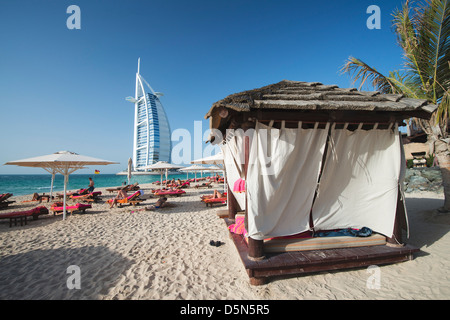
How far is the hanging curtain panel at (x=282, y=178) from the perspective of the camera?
2.90m

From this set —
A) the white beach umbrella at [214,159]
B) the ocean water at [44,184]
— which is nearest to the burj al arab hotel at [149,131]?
the ocean water at [44,184]

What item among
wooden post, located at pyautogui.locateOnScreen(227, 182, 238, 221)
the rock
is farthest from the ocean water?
the rock

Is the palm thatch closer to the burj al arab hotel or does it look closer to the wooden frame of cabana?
the wooden frame of cabana

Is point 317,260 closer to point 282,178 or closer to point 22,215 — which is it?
point 282,178

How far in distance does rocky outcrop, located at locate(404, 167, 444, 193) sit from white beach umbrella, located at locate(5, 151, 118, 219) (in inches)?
610

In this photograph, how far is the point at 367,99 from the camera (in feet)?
10.9

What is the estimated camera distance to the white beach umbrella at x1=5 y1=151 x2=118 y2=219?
21.1ft

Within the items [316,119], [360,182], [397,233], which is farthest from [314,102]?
[397,233]

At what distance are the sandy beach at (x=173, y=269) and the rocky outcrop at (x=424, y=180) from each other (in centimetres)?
597

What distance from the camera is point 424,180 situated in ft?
31.6
